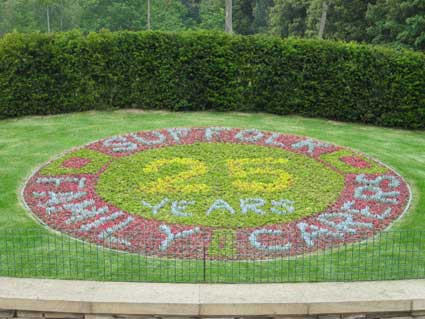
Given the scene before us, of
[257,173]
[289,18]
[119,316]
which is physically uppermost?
[119,316]

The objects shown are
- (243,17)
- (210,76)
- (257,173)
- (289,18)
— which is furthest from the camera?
(243,17)

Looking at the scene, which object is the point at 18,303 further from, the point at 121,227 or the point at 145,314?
the point at 121,227

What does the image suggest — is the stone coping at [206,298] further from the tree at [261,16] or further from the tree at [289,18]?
the tree at [261,16]

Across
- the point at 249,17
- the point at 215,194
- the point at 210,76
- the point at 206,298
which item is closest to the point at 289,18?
the point at 249,17

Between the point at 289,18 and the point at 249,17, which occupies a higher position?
the point at 289,18

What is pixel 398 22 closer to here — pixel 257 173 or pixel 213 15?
pixel 257 173

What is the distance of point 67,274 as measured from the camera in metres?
8.33

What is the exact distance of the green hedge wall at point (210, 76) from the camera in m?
18.4

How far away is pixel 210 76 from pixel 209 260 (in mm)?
10961

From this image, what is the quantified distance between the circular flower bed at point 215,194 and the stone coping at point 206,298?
1987 millimetres

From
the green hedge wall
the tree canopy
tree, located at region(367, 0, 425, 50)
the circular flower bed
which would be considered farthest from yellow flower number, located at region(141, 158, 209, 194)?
the tree canopy

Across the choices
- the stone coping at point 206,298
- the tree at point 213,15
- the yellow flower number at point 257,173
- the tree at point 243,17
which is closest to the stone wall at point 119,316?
the stone coping at point 206,298

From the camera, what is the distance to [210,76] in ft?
63.4

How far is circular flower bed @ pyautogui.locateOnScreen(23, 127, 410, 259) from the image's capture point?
1020cm
